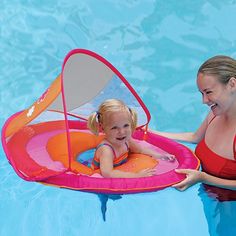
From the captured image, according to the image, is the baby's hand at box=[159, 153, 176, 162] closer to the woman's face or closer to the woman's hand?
the woman's hand

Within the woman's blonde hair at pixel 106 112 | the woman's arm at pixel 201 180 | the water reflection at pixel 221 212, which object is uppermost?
the woman's blonde hair at pixel 106 112

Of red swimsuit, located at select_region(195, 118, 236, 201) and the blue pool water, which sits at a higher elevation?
the blue pool water

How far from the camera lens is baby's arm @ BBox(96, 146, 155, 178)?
10.3 feet

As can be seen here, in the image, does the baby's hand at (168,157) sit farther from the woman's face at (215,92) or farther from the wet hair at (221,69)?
the wet hair at (221,69)

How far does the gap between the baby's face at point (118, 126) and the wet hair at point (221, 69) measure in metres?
0.57

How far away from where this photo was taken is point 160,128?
4.67m

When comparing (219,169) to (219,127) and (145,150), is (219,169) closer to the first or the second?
(219,127)

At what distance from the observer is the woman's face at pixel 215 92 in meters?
2.87

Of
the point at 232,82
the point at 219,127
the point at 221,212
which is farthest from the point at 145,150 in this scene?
the point at 232,82

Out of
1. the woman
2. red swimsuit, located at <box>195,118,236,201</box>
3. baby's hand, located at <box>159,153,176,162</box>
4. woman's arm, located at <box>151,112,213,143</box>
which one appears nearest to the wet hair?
the woman

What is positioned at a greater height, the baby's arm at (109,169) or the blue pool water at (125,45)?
the blue pool water at (125,45)

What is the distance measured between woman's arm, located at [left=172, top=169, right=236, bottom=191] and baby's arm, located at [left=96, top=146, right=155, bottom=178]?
251 millimetres

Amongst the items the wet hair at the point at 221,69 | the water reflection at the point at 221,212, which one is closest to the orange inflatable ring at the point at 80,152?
the water reflection at the point at 221,212

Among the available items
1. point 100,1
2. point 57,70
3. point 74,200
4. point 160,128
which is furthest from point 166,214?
point 100,1
